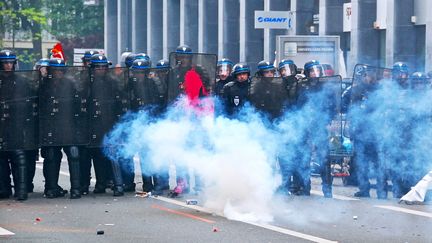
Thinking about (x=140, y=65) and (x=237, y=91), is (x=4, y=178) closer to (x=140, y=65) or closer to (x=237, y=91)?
(x=140, y=65)

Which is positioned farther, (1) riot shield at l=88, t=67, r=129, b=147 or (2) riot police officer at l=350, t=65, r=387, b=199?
(1) riot shield at l=88, t=67, r=129, b=147

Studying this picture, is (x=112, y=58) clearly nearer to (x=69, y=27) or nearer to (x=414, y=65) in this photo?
(x=69, y=27)

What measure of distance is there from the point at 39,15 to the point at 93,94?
36.4 m

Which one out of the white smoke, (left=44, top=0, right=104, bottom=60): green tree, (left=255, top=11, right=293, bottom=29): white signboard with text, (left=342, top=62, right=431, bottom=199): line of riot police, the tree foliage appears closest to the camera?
the white smoke

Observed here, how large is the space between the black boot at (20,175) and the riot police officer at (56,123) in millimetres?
418

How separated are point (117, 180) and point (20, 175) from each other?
1.42 metres

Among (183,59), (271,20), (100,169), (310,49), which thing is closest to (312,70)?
(183,59)

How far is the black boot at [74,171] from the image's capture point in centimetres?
1770

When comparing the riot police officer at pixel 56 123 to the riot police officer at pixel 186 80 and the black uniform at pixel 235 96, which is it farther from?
the black uniform at pixel 235 96

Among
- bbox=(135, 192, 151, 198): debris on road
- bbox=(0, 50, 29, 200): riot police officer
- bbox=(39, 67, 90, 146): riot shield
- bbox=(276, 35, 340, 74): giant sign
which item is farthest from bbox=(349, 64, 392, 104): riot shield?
bbox=(276, 35, 340, 74): giant sign

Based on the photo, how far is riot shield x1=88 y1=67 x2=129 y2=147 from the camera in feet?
59.1

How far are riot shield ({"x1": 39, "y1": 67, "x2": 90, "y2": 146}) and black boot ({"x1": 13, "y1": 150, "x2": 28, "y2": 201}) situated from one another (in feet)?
1.32

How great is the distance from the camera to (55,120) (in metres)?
17.8

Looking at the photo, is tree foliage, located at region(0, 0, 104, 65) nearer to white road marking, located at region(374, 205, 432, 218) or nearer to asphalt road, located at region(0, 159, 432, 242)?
asphalt road, located at region(0, 159, 432, 242)
